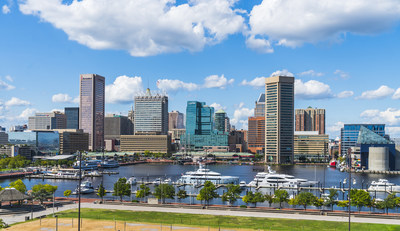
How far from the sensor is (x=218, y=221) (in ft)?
242

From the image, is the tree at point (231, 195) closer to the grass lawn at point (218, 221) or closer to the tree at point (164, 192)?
the tree at point (164, 192)

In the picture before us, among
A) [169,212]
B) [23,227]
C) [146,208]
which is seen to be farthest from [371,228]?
[23,227]

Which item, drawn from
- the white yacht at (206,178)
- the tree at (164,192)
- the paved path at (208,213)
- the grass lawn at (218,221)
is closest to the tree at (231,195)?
the tree at (164,192)

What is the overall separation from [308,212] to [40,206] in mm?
52854

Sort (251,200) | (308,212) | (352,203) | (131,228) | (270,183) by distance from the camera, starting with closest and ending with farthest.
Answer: (131,228)
(308,212)
(352,203)
(251,200)
(270,183)

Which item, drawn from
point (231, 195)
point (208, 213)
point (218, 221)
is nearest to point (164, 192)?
point (231, 195)

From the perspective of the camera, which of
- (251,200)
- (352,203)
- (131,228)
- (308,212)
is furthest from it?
(251,200)

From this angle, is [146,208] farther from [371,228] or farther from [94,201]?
[371,228]

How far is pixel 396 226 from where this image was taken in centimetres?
7006

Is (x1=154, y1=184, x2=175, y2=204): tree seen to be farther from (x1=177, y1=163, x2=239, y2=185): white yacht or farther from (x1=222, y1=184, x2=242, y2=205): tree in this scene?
(x1=177, y1=163, x2=239, y2=185): white yacht

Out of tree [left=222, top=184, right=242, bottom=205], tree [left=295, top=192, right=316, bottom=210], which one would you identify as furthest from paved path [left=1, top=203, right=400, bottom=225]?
tree [left=222, top=184, right=242, bottom=205]

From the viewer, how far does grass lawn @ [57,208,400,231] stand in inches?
2744

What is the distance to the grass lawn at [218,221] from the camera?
69.7 m

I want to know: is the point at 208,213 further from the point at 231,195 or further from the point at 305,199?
the point at 305,199
